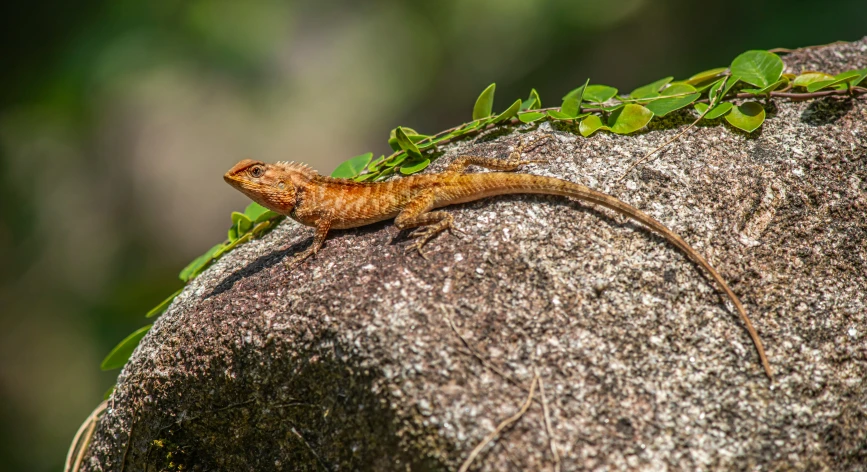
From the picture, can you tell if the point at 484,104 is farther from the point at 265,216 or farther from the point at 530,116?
the point at 265,216

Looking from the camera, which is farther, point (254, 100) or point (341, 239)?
point (254, 100)

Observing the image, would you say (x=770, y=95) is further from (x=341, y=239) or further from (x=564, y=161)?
(x=341, y=239)

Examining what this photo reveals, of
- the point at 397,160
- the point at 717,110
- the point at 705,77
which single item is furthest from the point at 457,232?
the point at 705,77

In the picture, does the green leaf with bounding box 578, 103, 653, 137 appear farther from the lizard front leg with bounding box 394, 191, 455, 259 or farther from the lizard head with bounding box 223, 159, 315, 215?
the lizard head with bounding box 223, 159, 315, 215

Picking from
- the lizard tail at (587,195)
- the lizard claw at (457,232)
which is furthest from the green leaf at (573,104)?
the lizard claw at (457,232)

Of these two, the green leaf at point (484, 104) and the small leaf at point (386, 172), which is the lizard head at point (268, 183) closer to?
the small leaf at point (386, 172)

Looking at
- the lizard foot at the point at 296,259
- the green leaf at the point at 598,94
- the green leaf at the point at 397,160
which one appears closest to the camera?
the lizard foot at the point at 296,259

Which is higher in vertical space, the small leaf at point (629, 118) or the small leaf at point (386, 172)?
the small leaf at point (629, 118)

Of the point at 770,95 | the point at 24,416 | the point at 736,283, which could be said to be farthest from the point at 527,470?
the point at 24,416
